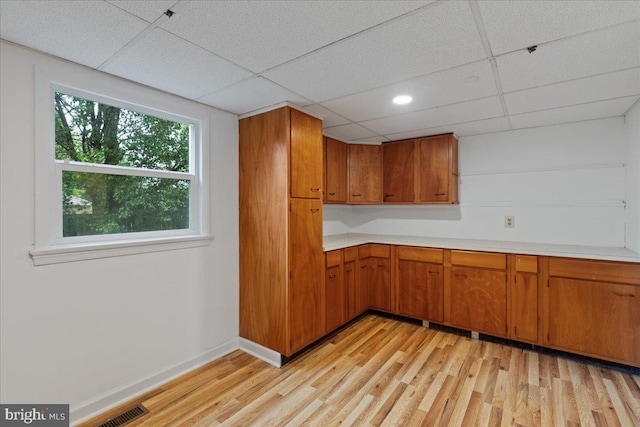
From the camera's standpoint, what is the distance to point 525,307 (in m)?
2.82

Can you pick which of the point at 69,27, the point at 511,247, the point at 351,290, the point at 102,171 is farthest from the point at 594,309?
the point at 69,27

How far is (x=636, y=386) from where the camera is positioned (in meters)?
2.26

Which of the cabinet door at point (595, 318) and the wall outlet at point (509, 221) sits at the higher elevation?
the wall outlet at point (509, 221)

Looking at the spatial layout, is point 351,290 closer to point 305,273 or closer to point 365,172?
point 305,273

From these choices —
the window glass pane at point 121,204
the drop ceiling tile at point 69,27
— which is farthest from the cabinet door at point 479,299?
the drop ceiling tile at point 69,27

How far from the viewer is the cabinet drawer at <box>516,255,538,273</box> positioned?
9.05ft

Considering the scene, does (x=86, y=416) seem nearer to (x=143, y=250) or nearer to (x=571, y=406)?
(x=143, y=250)

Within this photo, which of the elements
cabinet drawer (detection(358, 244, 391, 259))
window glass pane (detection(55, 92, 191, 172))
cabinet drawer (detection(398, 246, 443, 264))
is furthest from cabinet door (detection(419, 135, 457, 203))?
window glass pane (detection(55, 92, 191, 172))

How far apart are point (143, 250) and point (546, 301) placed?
3.40 m

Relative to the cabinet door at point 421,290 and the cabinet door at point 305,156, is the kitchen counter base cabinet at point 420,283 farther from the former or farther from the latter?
the cabinet door at point 305,156

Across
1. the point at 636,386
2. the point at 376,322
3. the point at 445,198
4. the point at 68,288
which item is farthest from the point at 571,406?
the point at 68,288

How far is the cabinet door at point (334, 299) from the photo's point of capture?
3020mm

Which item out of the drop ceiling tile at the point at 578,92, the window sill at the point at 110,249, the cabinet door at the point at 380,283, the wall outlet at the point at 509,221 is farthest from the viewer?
the cabinet door at the point at 380,283

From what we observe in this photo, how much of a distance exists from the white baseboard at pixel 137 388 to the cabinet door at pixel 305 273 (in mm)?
600
